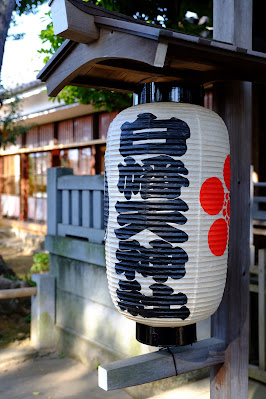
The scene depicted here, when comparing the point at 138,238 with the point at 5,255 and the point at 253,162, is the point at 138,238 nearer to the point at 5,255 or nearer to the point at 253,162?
the point at 253,162

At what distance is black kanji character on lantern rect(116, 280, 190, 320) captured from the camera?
7.06 feet

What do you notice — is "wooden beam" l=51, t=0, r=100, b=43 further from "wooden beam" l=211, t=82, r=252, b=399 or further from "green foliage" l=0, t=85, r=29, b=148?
"green foliage" l=0, t=85, r=29, b=148

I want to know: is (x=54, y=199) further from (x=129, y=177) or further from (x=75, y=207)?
(x=129, y=177)

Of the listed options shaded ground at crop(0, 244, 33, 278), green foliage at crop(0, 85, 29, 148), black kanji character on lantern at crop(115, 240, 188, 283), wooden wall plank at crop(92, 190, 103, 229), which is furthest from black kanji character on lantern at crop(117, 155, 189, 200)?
shaded ground at crop(0, 244, 33, 278)

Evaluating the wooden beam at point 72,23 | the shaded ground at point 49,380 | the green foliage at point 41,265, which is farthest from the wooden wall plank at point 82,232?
the green foliage at point 41,265

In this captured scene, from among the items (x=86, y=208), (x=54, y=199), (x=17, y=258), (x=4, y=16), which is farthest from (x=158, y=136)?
(x=17, y=258)

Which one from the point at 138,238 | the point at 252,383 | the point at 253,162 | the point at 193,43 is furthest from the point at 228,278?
the point at 253,162

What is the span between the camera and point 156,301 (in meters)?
2.16

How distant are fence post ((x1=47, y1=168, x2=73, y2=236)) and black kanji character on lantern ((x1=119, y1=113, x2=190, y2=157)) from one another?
163 inches

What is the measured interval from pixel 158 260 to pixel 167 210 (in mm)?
239

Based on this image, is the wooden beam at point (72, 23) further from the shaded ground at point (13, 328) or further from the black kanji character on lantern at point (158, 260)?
the shaded ground at point (13, 328)

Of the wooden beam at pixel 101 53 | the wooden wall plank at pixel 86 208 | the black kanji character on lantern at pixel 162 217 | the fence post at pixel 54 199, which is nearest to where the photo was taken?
the wooden beam at pixel 101 53

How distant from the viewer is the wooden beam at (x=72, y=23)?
2080mm

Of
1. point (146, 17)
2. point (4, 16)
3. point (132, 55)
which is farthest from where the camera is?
point (146, 17)
